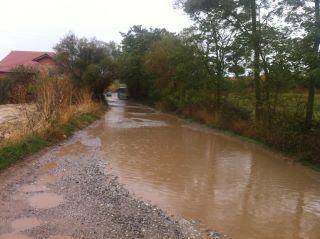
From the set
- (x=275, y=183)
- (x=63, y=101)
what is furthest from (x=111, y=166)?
(x=63, y=101)

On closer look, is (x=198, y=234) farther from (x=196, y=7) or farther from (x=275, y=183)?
(x=196, y=7)

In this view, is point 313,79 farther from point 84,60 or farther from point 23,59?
point 23,59

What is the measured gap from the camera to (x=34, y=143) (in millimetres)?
13422

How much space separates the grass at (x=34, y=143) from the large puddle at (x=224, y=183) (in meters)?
1.82

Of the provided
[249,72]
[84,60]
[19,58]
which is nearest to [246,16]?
[249,72]

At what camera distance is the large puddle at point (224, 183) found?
7586 millimetres

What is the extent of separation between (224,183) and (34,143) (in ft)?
21.0

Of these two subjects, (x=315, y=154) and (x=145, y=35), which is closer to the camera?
(x=315, y=154)

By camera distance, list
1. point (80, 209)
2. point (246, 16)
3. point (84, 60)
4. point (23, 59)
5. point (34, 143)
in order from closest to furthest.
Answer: point (80, 209), point (34, 143), point (246, 16), point (84, 60), point (23, 59)

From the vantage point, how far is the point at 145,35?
161 feet

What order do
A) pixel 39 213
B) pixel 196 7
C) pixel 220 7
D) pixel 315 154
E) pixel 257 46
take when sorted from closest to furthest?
→ pixel 39 213
pixel 315 154
pixel 257 46
pixel 220 7
pixel 196 7

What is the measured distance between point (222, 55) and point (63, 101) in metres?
10.2

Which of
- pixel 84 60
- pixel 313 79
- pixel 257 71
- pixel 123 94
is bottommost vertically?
pixel 123 94

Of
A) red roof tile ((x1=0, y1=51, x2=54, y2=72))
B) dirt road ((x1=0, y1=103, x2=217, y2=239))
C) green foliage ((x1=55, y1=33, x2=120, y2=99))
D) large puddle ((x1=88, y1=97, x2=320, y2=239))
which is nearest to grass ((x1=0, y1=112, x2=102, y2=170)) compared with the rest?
dirt road ((x1=0, y1=103, x2=217, y2=239))
